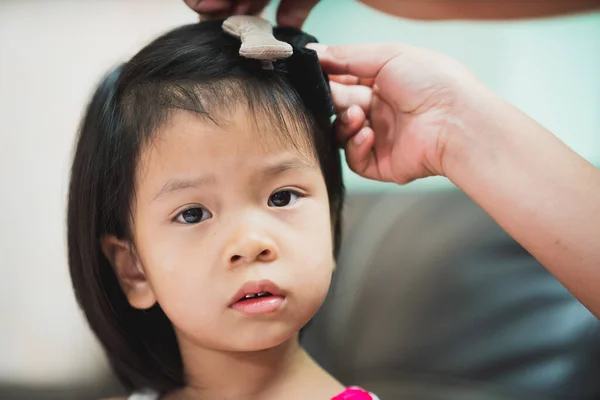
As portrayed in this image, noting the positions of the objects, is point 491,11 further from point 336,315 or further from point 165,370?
point 165,370

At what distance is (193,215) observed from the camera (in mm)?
757

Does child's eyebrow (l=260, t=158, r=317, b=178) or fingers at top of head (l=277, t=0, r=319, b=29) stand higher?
fingers at top of head (l=277, t=0, r=319, b=29)

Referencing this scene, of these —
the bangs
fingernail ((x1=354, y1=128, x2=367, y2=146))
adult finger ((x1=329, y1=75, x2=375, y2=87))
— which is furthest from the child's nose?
adult finger ((x1=329, y1=75, x2=375, y2=87))

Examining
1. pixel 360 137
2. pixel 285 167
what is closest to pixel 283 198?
pixel 285 167

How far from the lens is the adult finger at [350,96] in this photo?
0.92 meters

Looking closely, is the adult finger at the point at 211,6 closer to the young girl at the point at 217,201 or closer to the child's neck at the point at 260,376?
the young girl at the point at 217,201

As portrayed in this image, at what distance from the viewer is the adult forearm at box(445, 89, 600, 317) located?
0.72 meters

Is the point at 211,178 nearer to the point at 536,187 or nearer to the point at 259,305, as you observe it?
the point at 259,305

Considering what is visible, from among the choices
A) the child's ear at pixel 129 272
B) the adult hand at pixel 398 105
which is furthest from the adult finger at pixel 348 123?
the child's ear at pixel 129 272

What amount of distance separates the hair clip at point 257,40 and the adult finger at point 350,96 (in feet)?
0.50

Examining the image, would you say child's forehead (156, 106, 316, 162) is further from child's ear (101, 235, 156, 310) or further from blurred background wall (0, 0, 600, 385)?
blurred background wall (0, 0, 600, 385)

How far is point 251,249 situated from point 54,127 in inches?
21.2

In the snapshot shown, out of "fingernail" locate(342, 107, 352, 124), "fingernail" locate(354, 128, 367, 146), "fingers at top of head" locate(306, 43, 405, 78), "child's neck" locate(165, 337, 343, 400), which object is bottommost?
"child's neck" locate(165, 337, 343, 400)

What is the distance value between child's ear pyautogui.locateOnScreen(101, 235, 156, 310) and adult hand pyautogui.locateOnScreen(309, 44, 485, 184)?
0.35 metres
